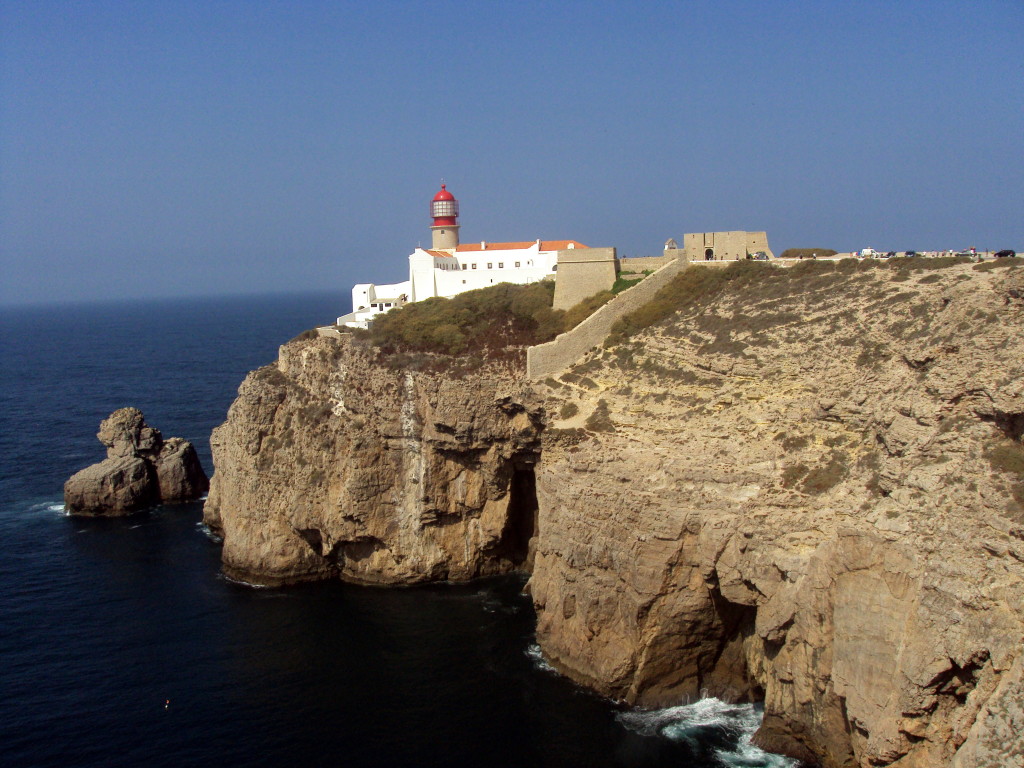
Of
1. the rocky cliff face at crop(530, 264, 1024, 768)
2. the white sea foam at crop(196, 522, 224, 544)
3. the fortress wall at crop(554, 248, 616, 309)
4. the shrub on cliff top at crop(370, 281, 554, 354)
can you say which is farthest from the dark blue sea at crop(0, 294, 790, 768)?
the fortress wall at crop(554, 248, 616, 309)

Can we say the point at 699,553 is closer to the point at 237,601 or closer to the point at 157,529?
the point at 237,601

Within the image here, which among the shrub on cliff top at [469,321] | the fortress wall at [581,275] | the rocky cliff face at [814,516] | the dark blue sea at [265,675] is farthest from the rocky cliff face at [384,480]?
the fortress wall at [581,275]

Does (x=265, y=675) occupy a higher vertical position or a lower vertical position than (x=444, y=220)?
lower

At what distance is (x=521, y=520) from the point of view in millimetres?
42031

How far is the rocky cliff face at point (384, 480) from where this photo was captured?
38188 millimetres

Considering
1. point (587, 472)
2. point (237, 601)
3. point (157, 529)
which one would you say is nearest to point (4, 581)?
point (157, 529)

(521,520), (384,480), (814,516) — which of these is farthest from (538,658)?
(814,516)

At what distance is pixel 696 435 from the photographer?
29.6m

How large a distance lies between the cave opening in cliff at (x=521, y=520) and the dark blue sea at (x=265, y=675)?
6.21ft

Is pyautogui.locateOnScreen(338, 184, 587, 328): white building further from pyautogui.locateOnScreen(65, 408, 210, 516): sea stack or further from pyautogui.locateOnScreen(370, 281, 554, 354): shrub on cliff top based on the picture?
pyautogui.locateOnScreen(65, 408, 210, 516): sea stack

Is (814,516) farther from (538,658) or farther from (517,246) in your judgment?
Answer: (517,246)

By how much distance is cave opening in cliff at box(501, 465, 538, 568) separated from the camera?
40.9 meters

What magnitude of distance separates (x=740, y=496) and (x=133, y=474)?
39604 mm

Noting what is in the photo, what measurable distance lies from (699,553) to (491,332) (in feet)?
64.1
